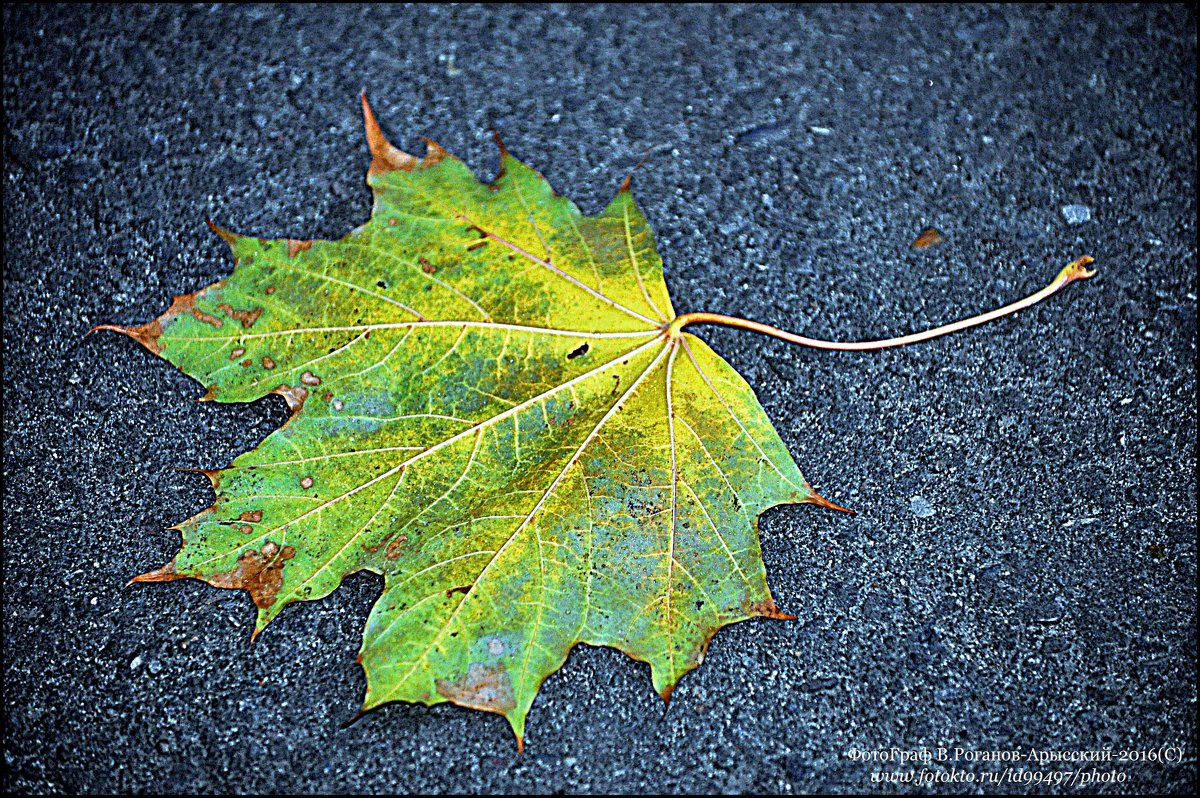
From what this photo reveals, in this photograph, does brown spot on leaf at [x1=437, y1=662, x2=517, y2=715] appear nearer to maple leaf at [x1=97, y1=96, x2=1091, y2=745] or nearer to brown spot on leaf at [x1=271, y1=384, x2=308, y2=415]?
maple leaf at [x1=97, y1=96, x2=1091, y2=745]

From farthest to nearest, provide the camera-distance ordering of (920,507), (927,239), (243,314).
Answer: (927,239) → (920,507) → (243,314)

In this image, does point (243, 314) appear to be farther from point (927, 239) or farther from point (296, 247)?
point (927, 239)

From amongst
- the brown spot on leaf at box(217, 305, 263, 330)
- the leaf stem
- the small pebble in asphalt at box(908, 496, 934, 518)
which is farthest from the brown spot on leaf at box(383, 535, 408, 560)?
the small pebble in asphalt at box(908, 496, 934, 518)

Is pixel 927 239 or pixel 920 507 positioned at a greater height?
pixel 927 239

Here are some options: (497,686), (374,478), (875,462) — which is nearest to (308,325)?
(374,478)

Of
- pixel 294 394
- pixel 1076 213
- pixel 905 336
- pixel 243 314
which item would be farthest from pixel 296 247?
pixel 1076 213

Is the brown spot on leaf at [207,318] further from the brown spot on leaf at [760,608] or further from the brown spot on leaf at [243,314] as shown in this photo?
the brown spot on leaf at [760,608]

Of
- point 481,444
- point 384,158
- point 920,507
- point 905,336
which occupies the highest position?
point 384,158

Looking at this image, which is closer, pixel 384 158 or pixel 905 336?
pixel 384 158
